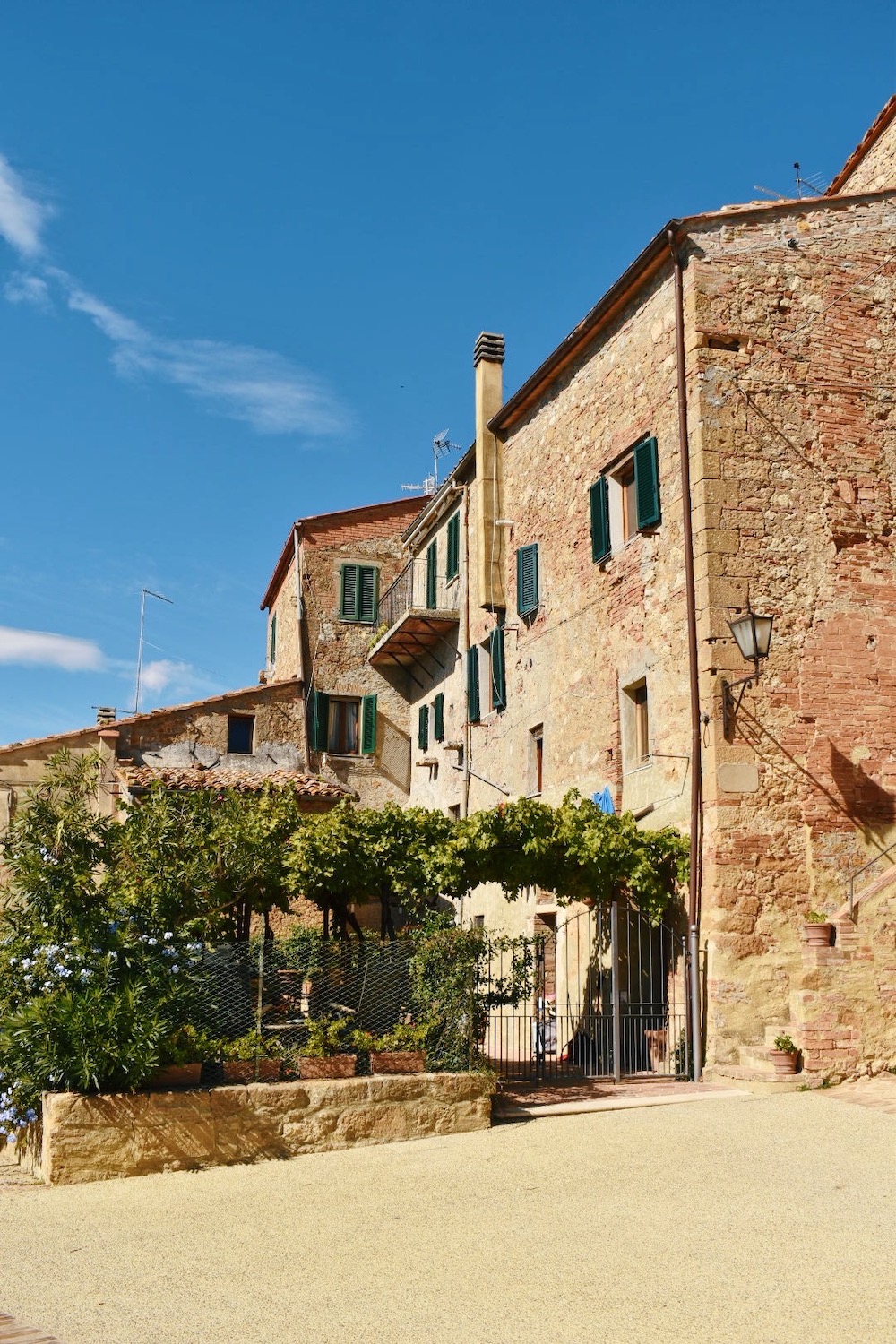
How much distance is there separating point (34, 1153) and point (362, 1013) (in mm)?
2895

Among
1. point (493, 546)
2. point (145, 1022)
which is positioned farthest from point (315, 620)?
point (145, 1022)

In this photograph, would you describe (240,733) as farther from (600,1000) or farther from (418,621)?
(600,1000)

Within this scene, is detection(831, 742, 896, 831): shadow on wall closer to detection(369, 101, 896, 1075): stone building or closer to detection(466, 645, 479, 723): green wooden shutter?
detection(369, 101, 896, 1075): stone building

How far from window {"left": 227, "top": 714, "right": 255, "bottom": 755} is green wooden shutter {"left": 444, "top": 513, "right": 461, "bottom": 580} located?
5.03 metres

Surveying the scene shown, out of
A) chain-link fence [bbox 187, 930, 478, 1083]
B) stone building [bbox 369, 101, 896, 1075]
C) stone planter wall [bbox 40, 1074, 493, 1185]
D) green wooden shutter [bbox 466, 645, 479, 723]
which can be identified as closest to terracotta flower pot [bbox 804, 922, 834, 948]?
stone building [bbox 369, 101, 896, 1075]

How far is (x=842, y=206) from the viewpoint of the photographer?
14.5 metres

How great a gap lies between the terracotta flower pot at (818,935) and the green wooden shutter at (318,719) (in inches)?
568

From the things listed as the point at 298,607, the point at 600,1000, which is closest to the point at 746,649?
the point at 600,1000

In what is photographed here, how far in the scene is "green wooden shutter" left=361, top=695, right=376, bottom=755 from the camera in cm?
2495

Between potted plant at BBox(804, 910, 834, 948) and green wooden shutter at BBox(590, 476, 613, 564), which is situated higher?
green wooden shutter at BBox(590, 476, 613, 564)

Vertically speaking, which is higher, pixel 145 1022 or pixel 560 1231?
A: pixel 145 1022

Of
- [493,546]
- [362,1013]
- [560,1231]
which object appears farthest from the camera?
[493,546]

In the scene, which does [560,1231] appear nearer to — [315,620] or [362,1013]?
[362,1013]

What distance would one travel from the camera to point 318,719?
24.6 meters
